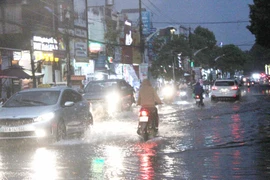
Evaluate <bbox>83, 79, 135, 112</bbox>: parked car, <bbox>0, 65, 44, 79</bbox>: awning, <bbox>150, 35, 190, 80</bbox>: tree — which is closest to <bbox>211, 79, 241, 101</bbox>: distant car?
<bbox>83, 79, 135, 112</bbox>: parked car

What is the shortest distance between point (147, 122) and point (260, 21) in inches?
1034

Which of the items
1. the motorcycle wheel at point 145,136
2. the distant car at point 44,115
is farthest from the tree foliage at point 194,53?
the motorcycle wheel at point 145,136

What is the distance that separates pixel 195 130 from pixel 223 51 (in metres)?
111

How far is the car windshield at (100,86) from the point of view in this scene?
2680 cm

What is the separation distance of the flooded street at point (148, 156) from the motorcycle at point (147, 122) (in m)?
0.29

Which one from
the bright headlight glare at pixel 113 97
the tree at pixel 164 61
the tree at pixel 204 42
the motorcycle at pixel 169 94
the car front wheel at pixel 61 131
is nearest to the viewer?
the car front wheel at pixel 61 131

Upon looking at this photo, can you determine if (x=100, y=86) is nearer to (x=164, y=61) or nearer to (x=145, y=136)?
(x=145, y=136)

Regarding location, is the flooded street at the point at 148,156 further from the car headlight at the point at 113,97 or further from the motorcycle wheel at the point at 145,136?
the car headlight at the point at 113,97

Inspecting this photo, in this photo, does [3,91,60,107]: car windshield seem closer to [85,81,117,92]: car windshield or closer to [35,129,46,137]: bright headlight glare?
[35,129,46,137]: bright headlight glare

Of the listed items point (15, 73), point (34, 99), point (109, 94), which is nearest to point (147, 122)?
point (34, 99)

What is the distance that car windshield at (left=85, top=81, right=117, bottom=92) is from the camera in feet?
87.9

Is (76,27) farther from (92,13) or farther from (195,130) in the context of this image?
(195,130)

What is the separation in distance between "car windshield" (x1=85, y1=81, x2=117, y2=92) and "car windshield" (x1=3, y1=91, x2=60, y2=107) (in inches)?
453

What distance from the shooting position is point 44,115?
13.6m
